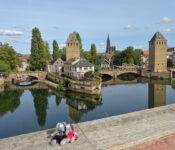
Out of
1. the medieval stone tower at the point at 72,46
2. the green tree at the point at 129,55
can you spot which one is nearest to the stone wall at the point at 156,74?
the green tree at the point at 129,55

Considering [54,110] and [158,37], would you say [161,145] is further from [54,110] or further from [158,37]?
[158,37]

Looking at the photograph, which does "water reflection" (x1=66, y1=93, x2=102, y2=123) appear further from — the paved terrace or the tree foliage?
the tree foliage

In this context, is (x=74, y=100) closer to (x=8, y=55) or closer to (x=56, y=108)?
(x=56, y=108)

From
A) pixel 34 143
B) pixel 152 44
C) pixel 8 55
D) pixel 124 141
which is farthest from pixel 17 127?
pixel 152 44

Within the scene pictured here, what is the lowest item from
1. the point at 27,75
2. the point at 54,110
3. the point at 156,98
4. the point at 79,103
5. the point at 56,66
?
the point at 54,110

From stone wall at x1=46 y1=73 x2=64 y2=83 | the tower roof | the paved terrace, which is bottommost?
the paved terrace

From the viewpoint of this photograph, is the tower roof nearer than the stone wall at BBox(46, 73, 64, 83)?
No

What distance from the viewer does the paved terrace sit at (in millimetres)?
9867

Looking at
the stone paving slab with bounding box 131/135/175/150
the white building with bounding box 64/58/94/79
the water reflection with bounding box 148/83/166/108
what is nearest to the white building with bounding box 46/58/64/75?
the white building with bounding box 64/58/94/79

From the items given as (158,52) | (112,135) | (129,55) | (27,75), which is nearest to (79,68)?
(27,75)

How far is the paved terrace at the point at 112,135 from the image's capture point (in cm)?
987

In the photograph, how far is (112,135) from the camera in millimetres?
11188

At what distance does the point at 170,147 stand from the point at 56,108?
71.9 feet

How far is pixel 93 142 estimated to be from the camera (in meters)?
10.3
